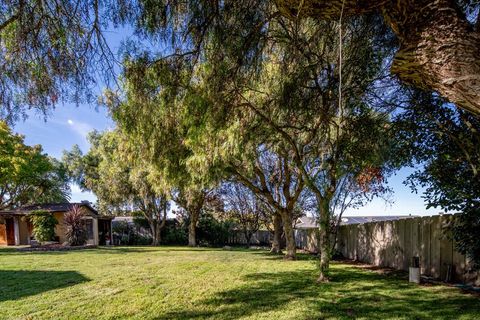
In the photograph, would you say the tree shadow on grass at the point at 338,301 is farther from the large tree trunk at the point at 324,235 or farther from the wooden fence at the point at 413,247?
the wooden fence at the point at 413,247

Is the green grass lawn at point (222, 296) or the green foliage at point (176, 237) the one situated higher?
the green grass lawn at point (222, 296)

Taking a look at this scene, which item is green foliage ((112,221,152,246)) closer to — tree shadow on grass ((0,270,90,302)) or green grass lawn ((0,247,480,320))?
tree shadow on grass ((0,270,90,302))

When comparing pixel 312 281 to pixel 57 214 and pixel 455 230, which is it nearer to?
pixel 455 230

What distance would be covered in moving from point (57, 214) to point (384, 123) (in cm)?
2208

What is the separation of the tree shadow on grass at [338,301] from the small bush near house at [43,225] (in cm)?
1640

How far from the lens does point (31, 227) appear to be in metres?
22.7

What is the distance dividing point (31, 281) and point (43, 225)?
44.4ft

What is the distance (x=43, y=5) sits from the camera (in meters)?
3.28

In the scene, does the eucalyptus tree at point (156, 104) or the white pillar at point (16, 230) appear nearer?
the eucalyptus tree at point (156, 104)

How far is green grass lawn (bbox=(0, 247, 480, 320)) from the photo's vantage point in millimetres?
4809

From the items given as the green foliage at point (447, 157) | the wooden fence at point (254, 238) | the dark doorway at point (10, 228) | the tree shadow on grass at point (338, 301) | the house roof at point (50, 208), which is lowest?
the wooden fence at point (254, 238)

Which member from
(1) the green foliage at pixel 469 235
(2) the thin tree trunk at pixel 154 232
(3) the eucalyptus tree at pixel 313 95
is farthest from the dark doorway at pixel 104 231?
(1) the green foliage at pixel 469 235

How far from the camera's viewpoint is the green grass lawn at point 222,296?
481cm

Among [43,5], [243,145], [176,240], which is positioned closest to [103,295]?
[243,145]
